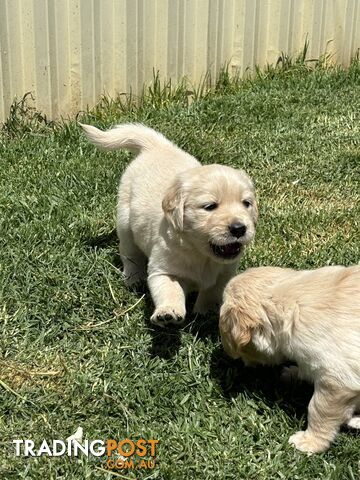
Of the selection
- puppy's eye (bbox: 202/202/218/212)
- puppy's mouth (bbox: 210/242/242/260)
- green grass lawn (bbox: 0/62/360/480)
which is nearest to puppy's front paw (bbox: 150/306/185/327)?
green grass lawn (bbox: 0/62/360/480)

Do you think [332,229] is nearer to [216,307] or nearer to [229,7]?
[216,307]

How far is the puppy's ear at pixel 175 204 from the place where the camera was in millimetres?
3336

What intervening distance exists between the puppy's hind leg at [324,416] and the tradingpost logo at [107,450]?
1.84 ft

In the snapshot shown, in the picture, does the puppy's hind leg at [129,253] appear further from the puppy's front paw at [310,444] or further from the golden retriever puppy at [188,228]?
the puppy's front paw at [310,444]

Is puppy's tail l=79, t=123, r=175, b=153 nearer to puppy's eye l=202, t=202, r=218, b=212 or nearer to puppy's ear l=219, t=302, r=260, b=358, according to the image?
puppy's eye l=202, t=202, r=218, b=212

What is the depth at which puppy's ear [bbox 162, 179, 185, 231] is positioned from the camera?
334cm

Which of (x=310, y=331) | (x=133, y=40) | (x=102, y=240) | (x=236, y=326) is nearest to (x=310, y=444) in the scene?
(x=310, y=331)

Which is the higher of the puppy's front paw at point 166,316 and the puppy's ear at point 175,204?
the puppy's ear at point 175,204

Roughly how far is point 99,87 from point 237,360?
3.45 m

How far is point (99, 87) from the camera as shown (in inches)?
239

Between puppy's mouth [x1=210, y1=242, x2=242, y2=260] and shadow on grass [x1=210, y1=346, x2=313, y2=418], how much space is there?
0.44 meters

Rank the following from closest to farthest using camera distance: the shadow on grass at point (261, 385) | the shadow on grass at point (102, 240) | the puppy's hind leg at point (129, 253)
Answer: the shadow on grass at point (261, 385) → the puppy's hind leg at point (129, 253) → the shadow on grass at point (102, 240)

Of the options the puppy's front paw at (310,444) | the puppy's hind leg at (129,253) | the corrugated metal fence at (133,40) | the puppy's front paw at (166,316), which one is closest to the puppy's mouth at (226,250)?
the puppy's front paw at (166,316)

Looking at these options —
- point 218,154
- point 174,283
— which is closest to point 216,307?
point 174,283
